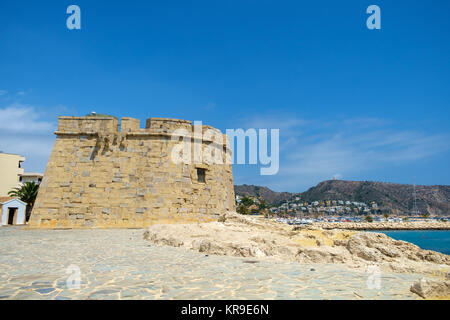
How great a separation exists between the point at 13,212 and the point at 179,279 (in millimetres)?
29375

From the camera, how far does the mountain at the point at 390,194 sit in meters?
99.2

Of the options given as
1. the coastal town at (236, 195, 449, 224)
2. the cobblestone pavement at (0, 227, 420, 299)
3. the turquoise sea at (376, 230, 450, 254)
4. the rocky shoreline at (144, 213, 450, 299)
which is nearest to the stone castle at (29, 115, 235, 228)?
the rocky shoreline at (144, 213, 450, 299)

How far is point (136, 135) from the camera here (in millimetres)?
14906

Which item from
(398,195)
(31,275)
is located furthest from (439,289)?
(398,195)

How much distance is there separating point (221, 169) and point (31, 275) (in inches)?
513

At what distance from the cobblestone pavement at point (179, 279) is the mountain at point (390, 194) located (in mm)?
107692

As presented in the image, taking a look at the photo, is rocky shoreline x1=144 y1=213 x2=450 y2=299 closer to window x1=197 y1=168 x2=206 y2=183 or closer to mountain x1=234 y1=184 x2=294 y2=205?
window x1=197 y1=168 x2=206 y2=183

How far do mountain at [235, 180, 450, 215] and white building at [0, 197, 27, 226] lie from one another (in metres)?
91.0

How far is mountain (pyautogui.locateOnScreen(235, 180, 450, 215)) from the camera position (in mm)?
99188

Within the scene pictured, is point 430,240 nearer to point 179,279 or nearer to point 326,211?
point 179,279

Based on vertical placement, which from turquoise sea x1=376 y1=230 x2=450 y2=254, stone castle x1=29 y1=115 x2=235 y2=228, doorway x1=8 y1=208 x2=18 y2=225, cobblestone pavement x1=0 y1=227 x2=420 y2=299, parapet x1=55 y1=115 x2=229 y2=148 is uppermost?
parapet x1=55 y1=115 x2=229 y2=148

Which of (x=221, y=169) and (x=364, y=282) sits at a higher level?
(x=221, y=169)

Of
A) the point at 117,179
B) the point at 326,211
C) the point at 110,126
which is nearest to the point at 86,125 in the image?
the point at 110,126

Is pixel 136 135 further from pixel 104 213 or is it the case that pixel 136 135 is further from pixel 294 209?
pixel 294 209
